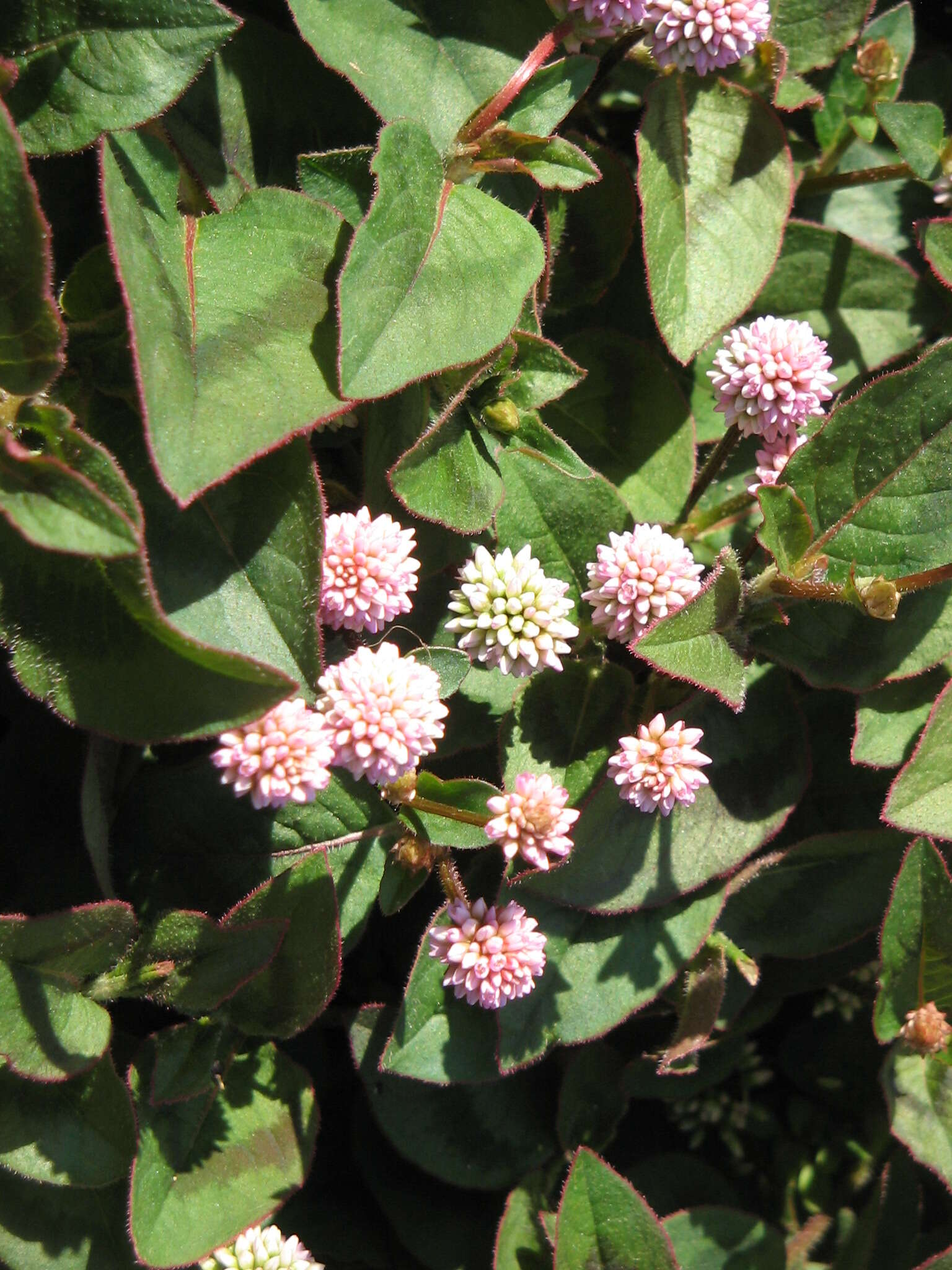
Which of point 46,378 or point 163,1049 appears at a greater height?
point 46,378

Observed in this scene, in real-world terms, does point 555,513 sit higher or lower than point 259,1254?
higher

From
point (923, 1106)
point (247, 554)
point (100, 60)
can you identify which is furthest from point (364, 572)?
point (923, 1106)

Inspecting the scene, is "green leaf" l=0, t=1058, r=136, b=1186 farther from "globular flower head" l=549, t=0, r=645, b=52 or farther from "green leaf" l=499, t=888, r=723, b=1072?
"globular flower head" l=549, t=0, r=645, b=52

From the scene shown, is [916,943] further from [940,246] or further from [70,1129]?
[70,1129]

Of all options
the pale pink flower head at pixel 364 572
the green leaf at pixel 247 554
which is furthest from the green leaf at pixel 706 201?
the green leaf at pixel 247 554

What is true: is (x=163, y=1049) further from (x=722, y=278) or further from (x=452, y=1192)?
(x=722, y=278)

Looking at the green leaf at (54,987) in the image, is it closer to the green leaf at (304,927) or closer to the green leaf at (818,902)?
the green leaf at (304,927)

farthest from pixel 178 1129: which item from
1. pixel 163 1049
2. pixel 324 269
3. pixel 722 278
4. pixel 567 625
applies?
pixel 722 278
